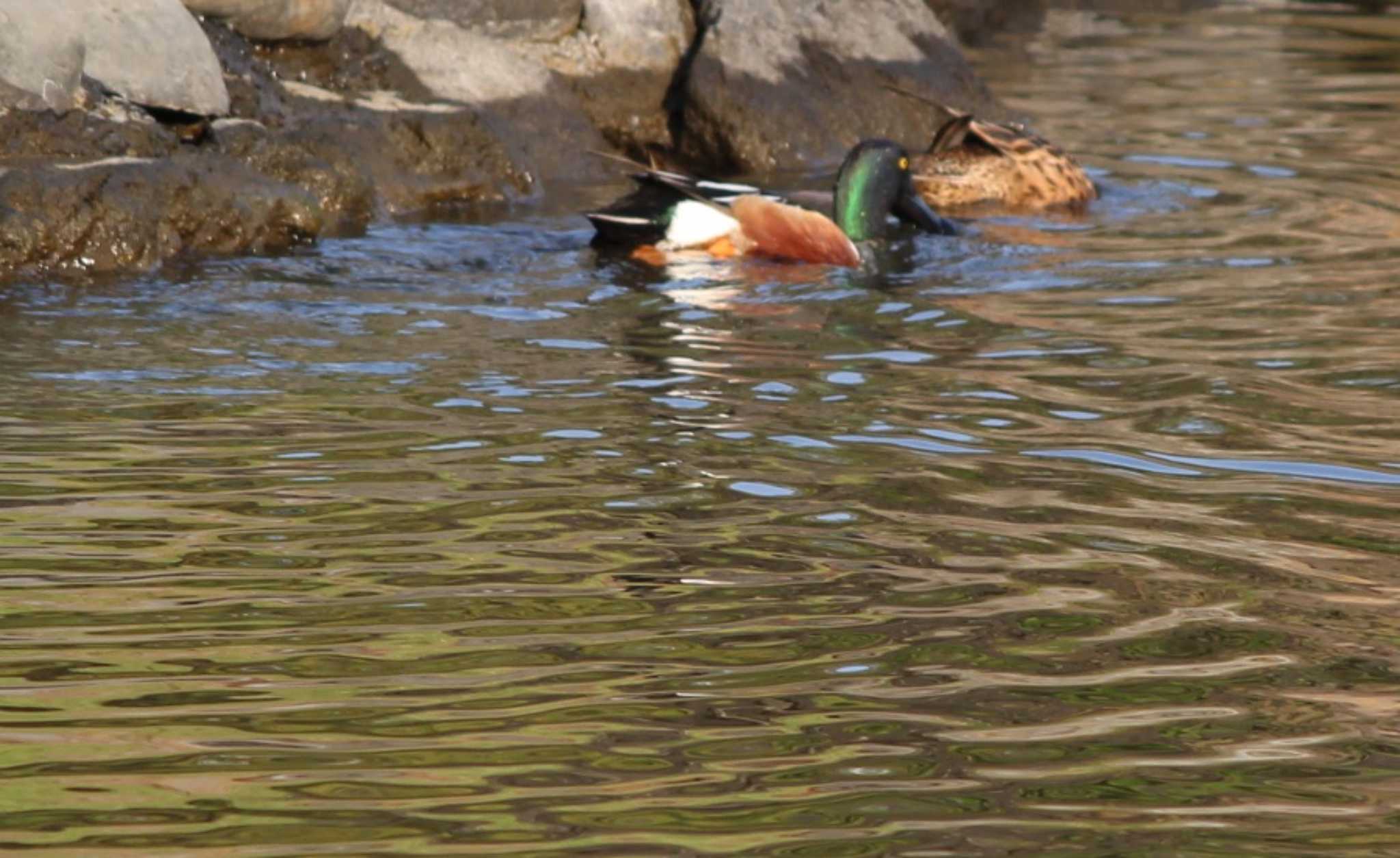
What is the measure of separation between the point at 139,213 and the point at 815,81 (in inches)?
200

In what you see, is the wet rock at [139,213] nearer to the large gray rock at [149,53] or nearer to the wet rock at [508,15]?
the large gray rock at [149,53]

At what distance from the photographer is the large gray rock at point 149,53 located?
8.88 m

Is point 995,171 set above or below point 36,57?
below

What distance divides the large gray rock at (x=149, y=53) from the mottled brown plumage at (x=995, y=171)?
11.8ft

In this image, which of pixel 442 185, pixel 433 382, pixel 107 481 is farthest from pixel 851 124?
pixel 107 481

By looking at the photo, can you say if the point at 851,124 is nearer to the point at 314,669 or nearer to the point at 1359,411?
the point at 1359,411

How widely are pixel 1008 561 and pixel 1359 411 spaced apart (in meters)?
1.99

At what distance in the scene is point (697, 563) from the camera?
4.32 m

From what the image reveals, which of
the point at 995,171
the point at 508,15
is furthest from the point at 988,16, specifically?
the point at 995,171

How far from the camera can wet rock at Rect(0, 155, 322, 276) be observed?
7.90m

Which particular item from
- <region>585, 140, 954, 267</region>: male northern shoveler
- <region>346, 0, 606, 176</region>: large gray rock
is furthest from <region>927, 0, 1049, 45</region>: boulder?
<region>585, 140, 954, 267</region>: male northern shoveler

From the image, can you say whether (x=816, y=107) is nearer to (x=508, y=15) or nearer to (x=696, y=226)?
(x=508, y=15)

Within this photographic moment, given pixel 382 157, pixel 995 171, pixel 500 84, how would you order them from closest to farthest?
pixel 382 157, pixel 995 171, pixel 500 84

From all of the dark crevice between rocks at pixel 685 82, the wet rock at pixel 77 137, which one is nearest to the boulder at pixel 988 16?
the dark crevice between rocks at pixel 685 82
